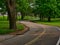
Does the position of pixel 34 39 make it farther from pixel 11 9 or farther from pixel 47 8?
pixel 47 8

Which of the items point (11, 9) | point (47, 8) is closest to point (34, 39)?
point (11, 9)

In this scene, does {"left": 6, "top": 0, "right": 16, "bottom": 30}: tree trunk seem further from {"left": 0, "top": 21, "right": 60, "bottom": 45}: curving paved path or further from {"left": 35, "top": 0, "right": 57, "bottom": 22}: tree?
{"left": 35, "top": 0, "right": 57, "bottom": 22}: tree

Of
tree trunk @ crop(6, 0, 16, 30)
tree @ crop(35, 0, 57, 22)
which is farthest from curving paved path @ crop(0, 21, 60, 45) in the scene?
tree @ crop(35, 0, 57, 22)

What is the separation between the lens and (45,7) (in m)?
82.7

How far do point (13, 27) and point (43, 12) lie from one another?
167 feet

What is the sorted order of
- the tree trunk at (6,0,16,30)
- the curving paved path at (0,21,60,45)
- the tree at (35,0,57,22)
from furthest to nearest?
the tree at (35,0,57,22)
the tree trunk at (6,0,16,30)
the curving paved path at (0,21,60,45)

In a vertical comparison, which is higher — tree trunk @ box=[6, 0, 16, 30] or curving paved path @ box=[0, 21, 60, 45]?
tree trunk @ box=[6, 0, 16, 30]

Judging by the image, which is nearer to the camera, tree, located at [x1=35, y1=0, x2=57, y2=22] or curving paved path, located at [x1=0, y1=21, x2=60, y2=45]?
curving paved path, located at [x1=0, y1=21, x2=60, y2=45]

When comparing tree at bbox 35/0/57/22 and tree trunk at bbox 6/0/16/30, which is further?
tree at bbox 35/0/57/22

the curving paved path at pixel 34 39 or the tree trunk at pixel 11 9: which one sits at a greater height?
the tree trunk at pixel 11 9

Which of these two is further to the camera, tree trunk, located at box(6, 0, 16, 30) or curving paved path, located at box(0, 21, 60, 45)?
tree trunk, located at box(6, 0, 16, 30)

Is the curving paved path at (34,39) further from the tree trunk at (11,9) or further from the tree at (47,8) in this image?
→ the tree at (47,8)

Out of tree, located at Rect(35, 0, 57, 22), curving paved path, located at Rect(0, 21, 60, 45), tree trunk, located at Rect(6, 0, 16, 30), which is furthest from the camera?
tree, located at Rect(35, 0, 57, 22)

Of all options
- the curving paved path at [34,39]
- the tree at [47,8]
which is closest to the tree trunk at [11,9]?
the curving paved path at [34,39]
